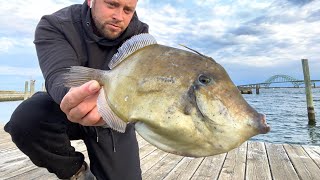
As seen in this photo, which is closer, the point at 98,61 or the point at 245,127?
the point at 245,127

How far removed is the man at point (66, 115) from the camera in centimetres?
268

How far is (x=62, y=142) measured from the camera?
3119 mm

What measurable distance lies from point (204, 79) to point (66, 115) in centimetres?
149

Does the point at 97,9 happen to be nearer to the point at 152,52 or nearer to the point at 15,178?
the point at 152,52

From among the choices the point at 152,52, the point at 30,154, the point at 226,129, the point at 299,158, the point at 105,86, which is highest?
the point at 152,52

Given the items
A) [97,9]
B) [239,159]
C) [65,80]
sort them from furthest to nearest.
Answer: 1. [239,159]
2. [97,9]
3. [65,80]

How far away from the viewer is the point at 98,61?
3113 mm

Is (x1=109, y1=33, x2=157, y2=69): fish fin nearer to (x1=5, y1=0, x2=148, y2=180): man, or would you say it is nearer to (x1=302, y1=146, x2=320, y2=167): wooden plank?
(x1=5, y1=0, x2=148, y2=180): man

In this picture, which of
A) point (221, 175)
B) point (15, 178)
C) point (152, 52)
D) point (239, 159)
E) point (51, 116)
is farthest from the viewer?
point (239, 159)

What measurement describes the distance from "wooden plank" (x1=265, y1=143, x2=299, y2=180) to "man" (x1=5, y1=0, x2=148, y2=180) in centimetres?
209

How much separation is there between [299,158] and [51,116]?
4.00 m

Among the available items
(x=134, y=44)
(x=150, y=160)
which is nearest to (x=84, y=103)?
(x=134, y=44)

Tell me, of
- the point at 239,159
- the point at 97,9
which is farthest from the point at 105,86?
the point at 239,159

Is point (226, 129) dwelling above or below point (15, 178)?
above
